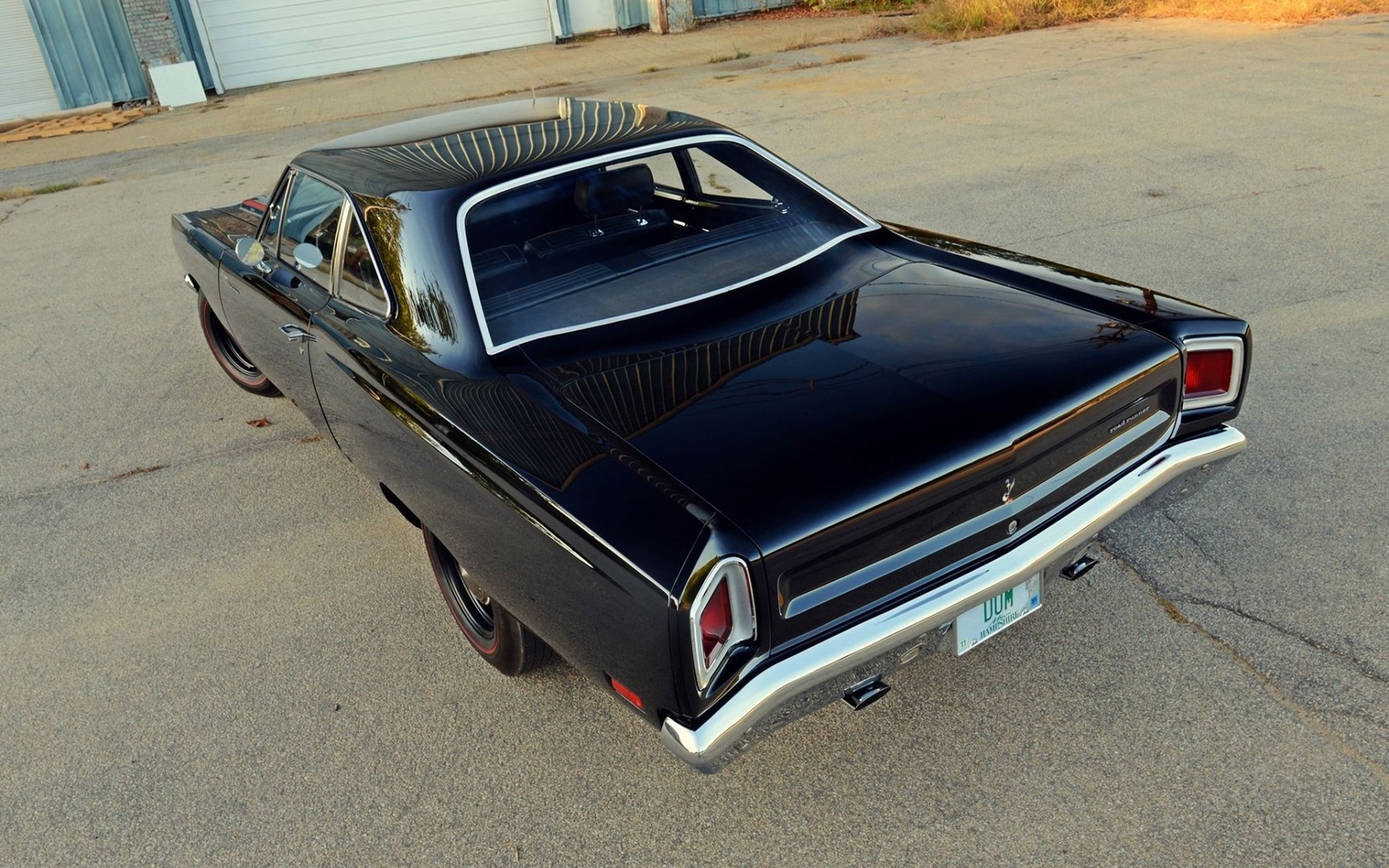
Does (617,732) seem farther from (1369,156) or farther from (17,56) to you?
(17,56)

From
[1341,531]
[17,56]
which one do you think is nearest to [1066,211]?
[1341,531]

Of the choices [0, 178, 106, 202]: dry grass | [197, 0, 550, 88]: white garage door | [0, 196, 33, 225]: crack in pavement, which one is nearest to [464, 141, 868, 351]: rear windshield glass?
[0, 196, 33, 225]: crack in pavement

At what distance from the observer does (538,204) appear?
349cm

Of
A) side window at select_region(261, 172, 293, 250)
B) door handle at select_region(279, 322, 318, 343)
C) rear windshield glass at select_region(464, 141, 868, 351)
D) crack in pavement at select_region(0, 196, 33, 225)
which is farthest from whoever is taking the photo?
crack in pavement at select_region(0, 196, 33, 225)

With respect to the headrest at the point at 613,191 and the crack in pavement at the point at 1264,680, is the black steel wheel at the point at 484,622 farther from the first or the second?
the crack in pavement at the point at 1264,680

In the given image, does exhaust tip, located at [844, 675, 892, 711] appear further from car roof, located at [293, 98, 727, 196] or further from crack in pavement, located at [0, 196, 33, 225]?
crack in pavement, located at [0, 196, 33, 225]

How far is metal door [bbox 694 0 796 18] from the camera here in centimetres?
1769

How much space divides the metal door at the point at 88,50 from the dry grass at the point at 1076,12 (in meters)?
9.83

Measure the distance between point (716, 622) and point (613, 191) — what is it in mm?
1806

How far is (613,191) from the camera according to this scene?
138 inches

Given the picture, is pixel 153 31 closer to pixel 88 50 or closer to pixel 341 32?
pixel 88 50

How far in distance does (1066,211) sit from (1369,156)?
2282mm

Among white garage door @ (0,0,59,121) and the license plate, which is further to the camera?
white garage door @ (0,0,59,121)

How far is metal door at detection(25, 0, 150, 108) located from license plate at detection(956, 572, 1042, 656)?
55.2ft
